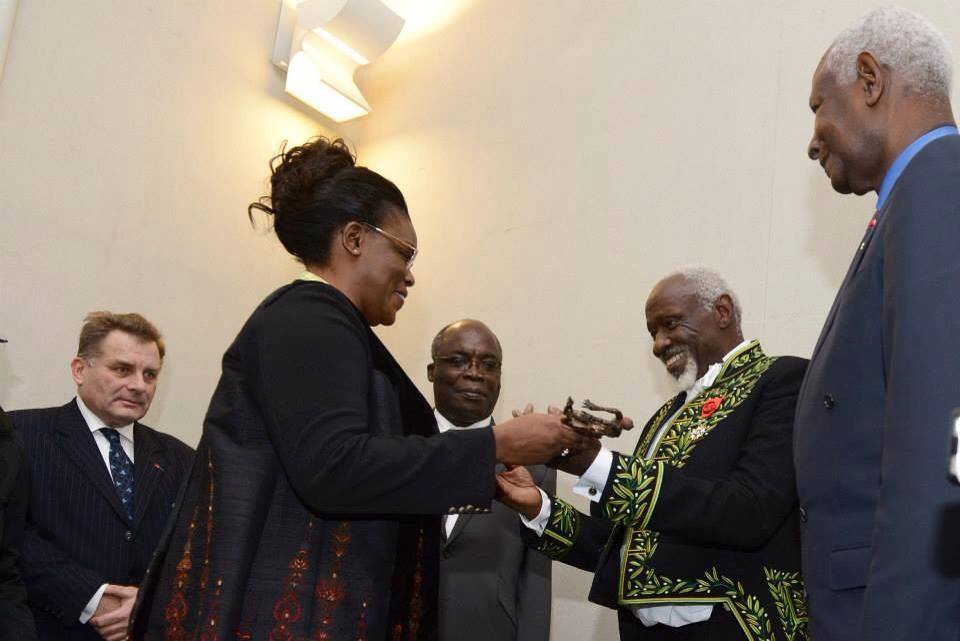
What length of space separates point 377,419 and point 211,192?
402 cm

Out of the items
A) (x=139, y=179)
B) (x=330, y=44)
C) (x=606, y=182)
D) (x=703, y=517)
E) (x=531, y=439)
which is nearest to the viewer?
(x=531, y=439)

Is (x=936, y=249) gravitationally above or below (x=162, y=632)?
above

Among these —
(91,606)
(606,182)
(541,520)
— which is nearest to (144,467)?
(91,606)

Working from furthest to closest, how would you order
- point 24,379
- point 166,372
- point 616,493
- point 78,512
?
point 166,372, point 24,379, point 78,512, point 616,493

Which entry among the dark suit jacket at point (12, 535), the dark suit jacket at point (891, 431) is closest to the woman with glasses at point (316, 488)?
the dark suit jacket at point (891, 431)

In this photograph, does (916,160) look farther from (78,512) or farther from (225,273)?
(225,273)

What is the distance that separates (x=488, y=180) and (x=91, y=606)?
3285mm

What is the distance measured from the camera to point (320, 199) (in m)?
2.35

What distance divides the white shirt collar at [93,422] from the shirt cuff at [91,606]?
0.71 metres

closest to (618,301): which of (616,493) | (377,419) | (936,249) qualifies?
(616,493)

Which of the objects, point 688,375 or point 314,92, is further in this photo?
point 314,92

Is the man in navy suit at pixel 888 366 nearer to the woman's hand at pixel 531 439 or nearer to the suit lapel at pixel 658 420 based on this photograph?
the woman's hand at pixel 531 439

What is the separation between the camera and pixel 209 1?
590 cm

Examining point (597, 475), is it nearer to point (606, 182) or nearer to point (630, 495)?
point (630, 495)
